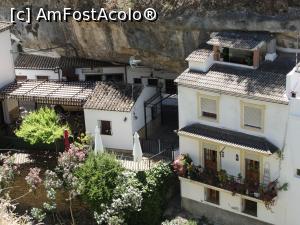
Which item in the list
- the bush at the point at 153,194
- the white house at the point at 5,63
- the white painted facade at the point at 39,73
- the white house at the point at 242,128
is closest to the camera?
the white house at the point at 242,128

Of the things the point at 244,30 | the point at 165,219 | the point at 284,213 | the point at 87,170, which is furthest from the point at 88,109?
the point at 284,213

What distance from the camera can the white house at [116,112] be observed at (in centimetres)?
4247

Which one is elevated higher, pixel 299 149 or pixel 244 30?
pixel 244 30

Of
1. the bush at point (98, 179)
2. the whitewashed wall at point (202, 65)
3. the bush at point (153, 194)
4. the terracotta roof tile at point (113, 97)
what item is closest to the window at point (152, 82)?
the terracotta roof tile at point (113, 97)

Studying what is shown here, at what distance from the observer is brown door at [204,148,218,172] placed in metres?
38.7

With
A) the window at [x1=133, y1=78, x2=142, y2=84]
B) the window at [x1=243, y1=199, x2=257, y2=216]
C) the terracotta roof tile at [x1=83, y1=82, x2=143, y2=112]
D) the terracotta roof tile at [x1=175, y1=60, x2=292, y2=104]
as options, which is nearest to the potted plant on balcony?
the window at [x1=243, y1=199, x2=257, y2=216]

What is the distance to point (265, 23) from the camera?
125 ft

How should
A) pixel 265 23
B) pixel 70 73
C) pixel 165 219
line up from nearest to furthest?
pixel 265 23, pixel 165 219, pixel 70 73

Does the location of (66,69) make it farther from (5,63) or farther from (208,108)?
(208,108)

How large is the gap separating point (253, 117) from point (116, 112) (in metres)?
10.0

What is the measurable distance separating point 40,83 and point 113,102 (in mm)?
7171

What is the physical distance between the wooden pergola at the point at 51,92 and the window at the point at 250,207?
13.0 meters

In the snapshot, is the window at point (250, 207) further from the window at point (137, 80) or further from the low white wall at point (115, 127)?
the window at point (137, 80)

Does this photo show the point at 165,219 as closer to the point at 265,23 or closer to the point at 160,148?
the point at 160,148
